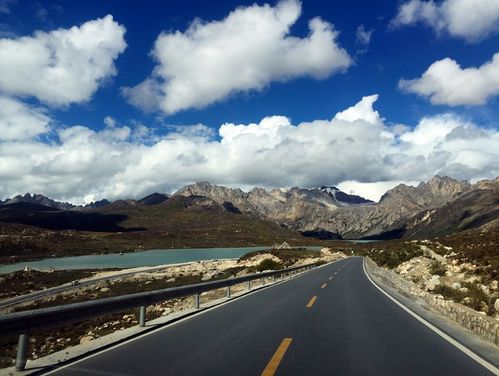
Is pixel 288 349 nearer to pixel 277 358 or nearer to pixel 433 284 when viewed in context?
pixel 277 358

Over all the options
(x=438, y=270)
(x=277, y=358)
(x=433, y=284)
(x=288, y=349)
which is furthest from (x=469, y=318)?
(x=438, y=270)

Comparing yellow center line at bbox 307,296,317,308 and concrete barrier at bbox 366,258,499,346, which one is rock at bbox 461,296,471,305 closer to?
concrete barrier at bbox 366,258,499,346

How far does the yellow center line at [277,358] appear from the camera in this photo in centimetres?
708

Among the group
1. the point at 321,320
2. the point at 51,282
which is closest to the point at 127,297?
the point at 321,320

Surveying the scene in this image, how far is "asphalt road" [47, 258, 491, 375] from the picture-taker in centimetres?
729

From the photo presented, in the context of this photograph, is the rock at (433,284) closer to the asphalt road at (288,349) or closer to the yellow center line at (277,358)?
the asphalt road at (288,349)

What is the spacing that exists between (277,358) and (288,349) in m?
0.79

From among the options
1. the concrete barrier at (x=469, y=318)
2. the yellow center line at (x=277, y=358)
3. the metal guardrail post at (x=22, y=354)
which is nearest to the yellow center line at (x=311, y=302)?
the concrete barrier at (x=469, y=318)

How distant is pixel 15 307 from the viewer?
3938 cm

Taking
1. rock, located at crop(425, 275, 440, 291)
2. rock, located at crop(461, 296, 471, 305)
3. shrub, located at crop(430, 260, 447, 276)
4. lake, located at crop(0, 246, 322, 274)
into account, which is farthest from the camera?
lake, located at crop(0, 246, 322, 274)

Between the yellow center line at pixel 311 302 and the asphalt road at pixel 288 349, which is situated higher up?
the asphalt road at pixel 288 349

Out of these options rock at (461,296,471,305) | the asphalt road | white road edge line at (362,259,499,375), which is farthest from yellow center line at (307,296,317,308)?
rock at (461,296,471,305)

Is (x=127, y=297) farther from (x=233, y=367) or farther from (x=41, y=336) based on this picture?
(x=41, y=336)

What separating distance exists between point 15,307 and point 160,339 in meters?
35.8
